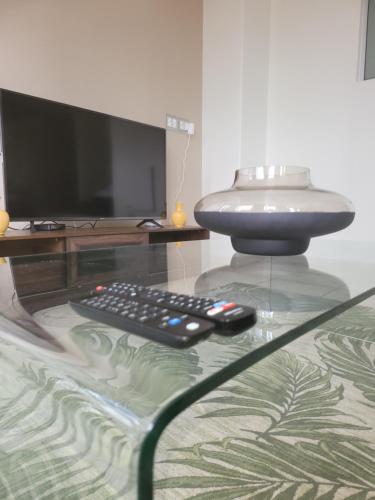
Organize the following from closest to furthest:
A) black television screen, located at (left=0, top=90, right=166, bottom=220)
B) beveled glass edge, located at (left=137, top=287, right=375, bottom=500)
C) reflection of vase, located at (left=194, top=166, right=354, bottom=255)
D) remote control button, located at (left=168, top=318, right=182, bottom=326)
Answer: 1. beveled glass edge, located at (left=137, top=287, right=375, bottom=500)
2. remote control button, located at (left=168, top=318, right=182, bottom=326)
3. reflection of vase, located at (left=194, top=166, right=354, bottom=255)
4. black television screen, located at (left=0, top=90, right=166, bottom=220)

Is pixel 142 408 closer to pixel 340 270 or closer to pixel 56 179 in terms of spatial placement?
pixel 340 270

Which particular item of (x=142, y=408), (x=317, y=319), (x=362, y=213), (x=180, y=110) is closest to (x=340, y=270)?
(x=317, y=319)

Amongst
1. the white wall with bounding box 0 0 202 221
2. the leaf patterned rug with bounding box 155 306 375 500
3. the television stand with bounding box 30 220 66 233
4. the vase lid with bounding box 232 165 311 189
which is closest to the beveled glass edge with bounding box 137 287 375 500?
the leaf patterned rug with bounding box 155 306 375 500

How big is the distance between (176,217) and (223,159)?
67cm

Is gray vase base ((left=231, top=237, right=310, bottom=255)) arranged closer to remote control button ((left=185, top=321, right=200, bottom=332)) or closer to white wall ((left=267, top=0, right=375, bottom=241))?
remote control button ((left=185, top=321, right=200, bottom=332))

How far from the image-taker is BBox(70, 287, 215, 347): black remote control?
0.31 meters

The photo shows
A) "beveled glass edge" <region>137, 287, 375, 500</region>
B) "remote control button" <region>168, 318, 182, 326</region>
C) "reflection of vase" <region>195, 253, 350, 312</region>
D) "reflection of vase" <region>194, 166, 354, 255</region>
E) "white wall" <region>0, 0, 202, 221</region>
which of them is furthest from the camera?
"white wall" <region>0, 0, 202, 221</region>

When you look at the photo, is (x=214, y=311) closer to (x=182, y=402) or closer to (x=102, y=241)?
(x=182, y=402)

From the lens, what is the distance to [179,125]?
2547 mm

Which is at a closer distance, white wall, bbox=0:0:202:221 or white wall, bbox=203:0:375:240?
white wall, bbox=0:0:202:221

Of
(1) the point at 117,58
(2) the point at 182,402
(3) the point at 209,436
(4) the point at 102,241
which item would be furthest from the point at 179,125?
(2) the point at 182,402

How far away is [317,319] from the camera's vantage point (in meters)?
0.42

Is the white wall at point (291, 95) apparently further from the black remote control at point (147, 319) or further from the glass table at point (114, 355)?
the black remote control at point (147, 319)

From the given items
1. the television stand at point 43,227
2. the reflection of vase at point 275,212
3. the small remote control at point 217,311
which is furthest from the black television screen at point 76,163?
the small remote control at point 217,311
